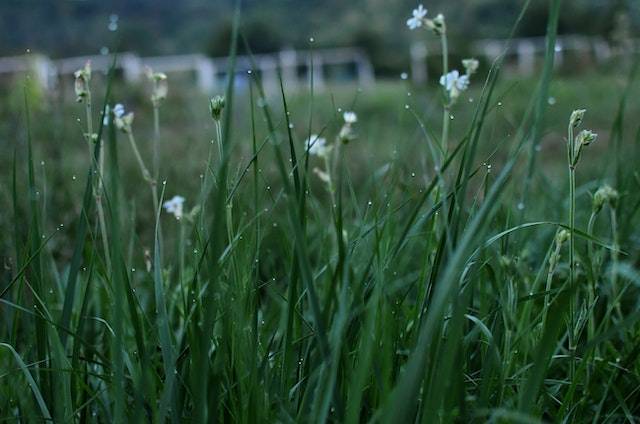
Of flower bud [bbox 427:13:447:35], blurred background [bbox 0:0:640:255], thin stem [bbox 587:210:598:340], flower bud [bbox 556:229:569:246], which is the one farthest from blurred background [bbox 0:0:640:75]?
flower bud [bbox 556:229:569:246]

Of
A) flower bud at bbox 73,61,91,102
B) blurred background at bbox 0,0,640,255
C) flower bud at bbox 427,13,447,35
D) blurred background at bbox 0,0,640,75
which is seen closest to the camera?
flower bud at bbox 73,61,91,102

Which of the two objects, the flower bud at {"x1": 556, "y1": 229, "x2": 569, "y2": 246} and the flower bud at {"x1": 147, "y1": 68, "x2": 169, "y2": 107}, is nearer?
the flower bud at {"x1": 556, "y1": 229, "x2": 569, "y2": 246}

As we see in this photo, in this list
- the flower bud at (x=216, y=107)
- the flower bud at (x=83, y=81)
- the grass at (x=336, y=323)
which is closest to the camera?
the grass at (x=336, y=323)

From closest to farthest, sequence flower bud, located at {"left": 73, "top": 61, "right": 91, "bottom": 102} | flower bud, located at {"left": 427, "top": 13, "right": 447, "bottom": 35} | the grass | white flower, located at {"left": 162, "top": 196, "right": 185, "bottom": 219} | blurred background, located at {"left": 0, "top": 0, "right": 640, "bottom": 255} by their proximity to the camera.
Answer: the grass
flower bud, located at {"left": 73, "top": 61, "right": 91, "bottom": 102}
flower bud, located at {"left": 427, "top": 13, "right": 447, "bottom": 35}
white flower, located at {"left": 162, "top": 196, "right": 185, "bottom": 219}
blurred background, located at {"left": 0, "top": 0, "right": 640, "bottom": 255}

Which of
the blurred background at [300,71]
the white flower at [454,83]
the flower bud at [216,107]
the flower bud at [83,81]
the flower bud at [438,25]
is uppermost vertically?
the flower bud at [438,25]

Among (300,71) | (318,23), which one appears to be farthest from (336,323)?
(318,23)

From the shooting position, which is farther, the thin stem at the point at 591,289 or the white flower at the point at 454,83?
the white flower at the point at 454,83

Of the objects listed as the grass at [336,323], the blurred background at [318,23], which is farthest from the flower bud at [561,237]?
the blurred background at [318,23]

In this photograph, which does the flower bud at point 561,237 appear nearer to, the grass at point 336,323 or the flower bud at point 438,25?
the grass at point 336,323

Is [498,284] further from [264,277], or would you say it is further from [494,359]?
[264,277]

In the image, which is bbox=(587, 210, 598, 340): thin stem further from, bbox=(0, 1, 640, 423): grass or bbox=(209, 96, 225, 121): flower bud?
bbox=(209, 96, 225, 121): flower bud

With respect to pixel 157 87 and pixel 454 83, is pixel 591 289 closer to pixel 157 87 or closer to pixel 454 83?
pixel 454 83
